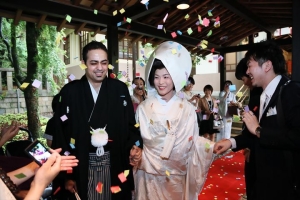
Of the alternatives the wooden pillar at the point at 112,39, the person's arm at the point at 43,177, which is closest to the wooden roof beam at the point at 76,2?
the wooden pillar at the point at 112,39

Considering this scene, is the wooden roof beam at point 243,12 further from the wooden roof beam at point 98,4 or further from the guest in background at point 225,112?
the wooden roof beam at point 98,4

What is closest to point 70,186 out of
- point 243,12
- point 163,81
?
point 163,81

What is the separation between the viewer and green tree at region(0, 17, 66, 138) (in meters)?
5.67

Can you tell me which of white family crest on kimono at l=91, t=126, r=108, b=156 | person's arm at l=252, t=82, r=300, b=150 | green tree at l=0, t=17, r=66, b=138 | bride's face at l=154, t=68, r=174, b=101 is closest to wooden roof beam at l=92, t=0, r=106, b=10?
green tree at l=0, t=17, r=66, b=138

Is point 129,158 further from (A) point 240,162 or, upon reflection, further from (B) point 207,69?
(B) point 207,69

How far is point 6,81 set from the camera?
20.2ft

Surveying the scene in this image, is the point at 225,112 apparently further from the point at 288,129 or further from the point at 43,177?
the point at 43,177

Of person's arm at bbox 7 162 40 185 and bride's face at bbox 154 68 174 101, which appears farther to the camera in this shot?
bride's face at bbox 154 68 174 101

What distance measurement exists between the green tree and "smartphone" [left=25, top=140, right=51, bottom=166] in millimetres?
4867

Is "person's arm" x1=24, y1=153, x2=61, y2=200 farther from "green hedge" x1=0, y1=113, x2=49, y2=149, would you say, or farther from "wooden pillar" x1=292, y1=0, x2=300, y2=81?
"green hedge" x1=0, y1=113, x2=49, y2=149

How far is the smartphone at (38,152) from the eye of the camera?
4.26 ft

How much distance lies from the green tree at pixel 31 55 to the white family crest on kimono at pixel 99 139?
14.4 ft

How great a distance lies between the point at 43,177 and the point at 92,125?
1000 mm

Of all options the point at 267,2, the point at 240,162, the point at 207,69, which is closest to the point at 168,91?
the point at 240,162
